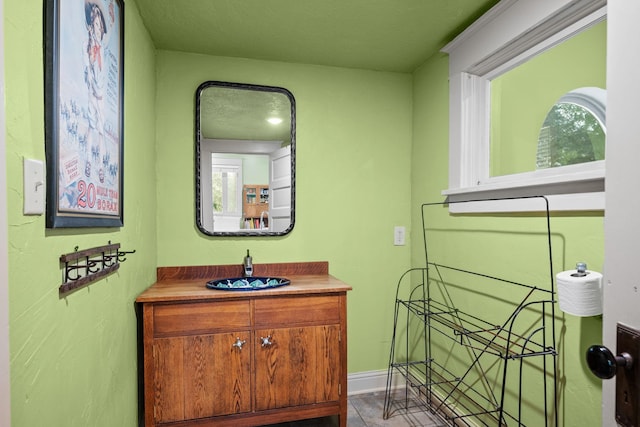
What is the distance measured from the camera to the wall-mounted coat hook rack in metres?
1.00

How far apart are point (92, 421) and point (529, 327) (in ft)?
5.53

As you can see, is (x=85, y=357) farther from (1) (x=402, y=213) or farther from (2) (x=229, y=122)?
(1) (x=402, y=213)

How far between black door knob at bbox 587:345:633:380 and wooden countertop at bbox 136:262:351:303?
4.41ft

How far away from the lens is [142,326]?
183 centimetres

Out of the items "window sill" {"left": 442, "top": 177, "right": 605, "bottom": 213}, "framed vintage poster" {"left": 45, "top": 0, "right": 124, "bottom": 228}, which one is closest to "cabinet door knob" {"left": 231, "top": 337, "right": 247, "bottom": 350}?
"framed vintage poster" {"left": 45, "top": 0, "right": 124, "bottom": 228}

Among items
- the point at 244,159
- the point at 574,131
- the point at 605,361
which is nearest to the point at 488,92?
the point at 574,131

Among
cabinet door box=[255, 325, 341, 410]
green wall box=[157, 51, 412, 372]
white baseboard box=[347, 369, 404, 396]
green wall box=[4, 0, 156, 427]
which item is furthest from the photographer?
white baseboard box=[347, 369, 404, 396]

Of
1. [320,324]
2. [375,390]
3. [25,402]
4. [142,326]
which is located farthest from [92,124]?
[375,390]

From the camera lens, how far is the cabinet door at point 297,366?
1.87m

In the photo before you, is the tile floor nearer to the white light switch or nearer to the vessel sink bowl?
the vessel sink bowl

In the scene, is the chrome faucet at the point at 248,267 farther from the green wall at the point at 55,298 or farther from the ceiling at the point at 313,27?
the ceiling at the point at 313,27

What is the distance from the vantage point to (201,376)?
1.80 metres

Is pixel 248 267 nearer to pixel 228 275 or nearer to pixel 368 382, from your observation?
pixel 228 275

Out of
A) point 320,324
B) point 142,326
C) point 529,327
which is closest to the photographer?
point 529,327
